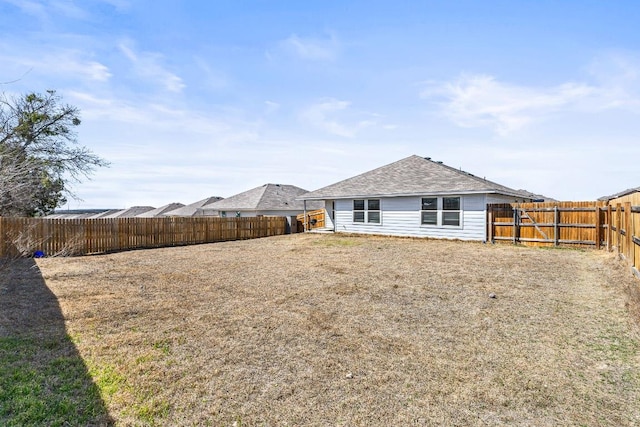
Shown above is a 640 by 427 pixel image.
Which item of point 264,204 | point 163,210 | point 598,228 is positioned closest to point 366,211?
point 598,228

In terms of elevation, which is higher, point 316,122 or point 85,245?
point 316,122

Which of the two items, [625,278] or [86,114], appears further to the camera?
[86,114]

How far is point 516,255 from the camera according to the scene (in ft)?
38.4

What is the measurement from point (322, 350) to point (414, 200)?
14.5m

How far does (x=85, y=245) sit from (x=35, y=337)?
11197 mm

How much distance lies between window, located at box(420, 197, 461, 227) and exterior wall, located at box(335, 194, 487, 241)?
22cm

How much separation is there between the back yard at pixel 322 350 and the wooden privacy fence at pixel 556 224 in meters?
4.98

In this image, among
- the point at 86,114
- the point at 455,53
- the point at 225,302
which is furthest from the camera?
the point at 86,114

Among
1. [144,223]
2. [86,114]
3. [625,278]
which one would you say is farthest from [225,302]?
[86,114]

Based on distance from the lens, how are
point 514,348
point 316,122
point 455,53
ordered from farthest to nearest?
point 316,122 → point 455,53 → point 514,348

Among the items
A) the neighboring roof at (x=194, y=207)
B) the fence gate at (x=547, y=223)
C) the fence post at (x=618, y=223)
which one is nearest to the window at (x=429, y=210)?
the fence gate at (x=547, y=223)

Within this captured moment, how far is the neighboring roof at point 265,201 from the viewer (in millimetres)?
28875

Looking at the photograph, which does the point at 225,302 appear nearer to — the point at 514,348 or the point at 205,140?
the point at 514,348

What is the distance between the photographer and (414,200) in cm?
1767
